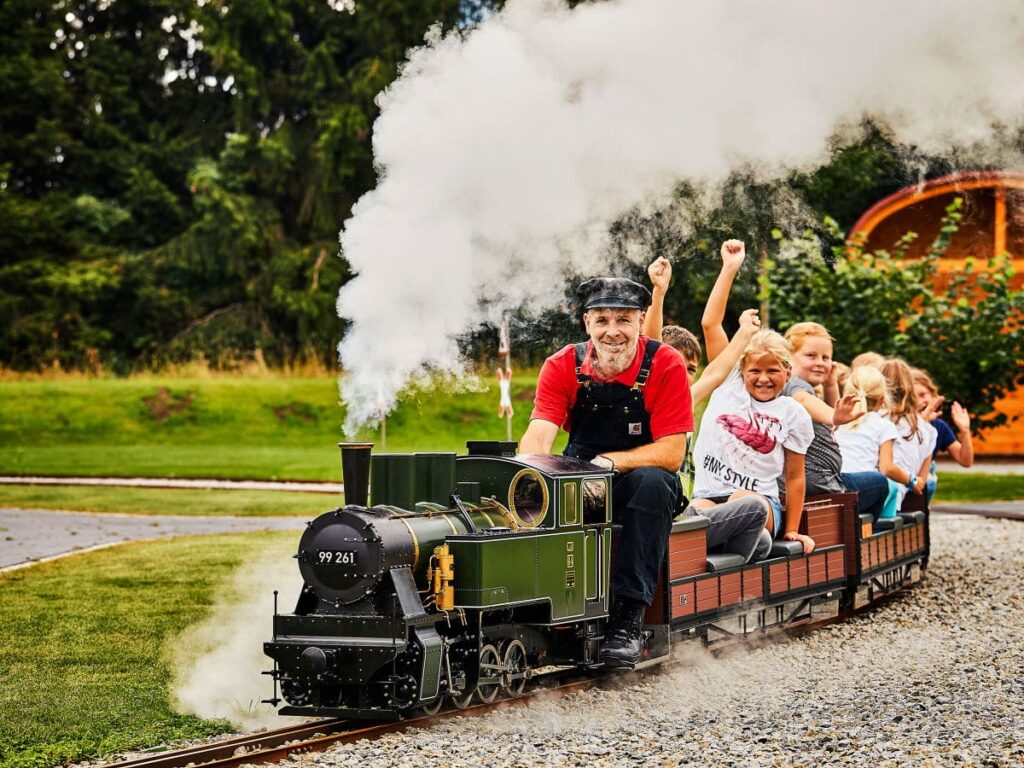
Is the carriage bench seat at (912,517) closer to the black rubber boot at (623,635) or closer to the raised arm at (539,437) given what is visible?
the black rubber boot at (623,635)

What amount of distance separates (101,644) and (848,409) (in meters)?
5.83

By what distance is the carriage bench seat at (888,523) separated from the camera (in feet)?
38.4

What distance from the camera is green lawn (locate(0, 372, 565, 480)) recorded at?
2683 cm

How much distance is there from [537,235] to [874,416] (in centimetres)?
398

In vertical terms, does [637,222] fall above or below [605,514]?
above

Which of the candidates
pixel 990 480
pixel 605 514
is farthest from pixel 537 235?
pixel 990 480

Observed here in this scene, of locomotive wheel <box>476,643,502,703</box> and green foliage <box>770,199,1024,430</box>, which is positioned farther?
green foliage <box>770,199,1024,430</box>

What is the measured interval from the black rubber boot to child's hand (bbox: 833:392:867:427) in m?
3.47

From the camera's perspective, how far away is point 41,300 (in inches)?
1567

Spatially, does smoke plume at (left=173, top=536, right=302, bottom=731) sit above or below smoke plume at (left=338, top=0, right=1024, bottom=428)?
below

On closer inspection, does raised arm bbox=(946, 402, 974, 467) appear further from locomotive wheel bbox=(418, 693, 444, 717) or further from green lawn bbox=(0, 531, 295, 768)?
locomotive wheel bbox=(418, 693, 444, 717)

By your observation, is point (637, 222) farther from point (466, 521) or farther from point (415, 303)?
point (466, 521)

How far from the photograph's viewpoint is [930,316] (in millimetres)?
21469

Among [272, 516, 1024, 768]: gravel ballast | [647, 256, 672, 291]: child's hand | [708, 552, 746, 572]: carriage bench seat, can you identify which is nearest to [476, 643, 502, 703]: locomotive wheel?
[272, 516, 1024, 768]: gravel ballast
